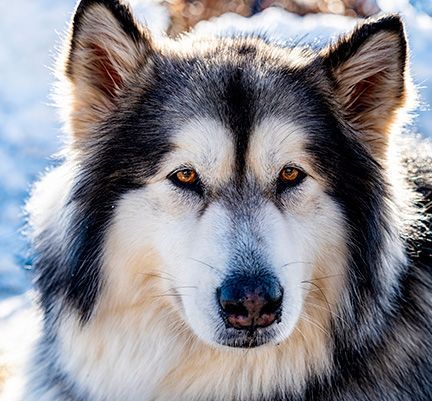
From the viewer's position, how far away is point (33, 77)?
7691 millimetres

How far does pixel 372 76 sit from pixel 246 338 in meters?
1.17

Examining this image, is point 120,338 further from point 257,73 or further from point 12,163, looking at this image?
point 12,163

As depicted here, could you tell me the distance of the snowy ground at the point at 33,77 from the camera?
20.8ft

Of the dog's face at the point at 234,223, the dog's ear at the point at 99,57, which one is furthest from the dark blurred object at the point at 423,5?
the dog's face at the point at 234,223

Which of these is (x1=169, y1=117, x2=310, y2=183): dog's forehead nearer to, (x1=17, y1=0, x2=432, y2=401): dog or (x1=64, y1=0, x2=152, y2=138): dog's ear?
(x1=17, y1=0, x2=432, y2=401): dog

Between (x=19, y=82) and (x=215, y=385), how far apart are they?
5.13 m

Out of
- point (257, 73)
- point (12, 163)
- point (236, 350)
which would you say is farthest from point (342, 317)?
point (12, 163)

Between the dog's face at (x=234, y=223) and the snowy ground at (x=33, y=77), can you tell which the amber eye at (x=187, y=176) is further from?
the snowy ground at (x=33, y=77)

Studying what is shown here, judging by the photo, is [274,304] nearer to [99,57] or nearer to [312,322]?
[312,322]

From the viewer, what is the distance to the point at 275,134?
9.85 feet

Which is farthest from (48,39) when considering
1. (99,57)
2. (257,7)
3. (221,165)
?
(221,165)

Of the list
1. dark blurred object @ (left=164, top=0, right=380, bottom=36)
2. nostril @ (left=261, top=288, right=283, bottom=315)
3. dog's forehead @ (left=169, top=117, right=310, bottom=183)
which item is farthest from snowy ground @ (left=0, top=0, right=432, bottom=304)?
nostril @ (left=261, top=288, right=283, bottom=315)

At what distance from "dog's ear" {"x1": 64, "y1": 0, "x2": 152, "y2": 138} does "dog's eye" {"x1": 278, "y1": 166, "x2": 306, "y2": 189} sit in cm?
73

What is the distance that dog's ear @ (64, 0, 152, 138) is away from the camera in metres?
3.10
